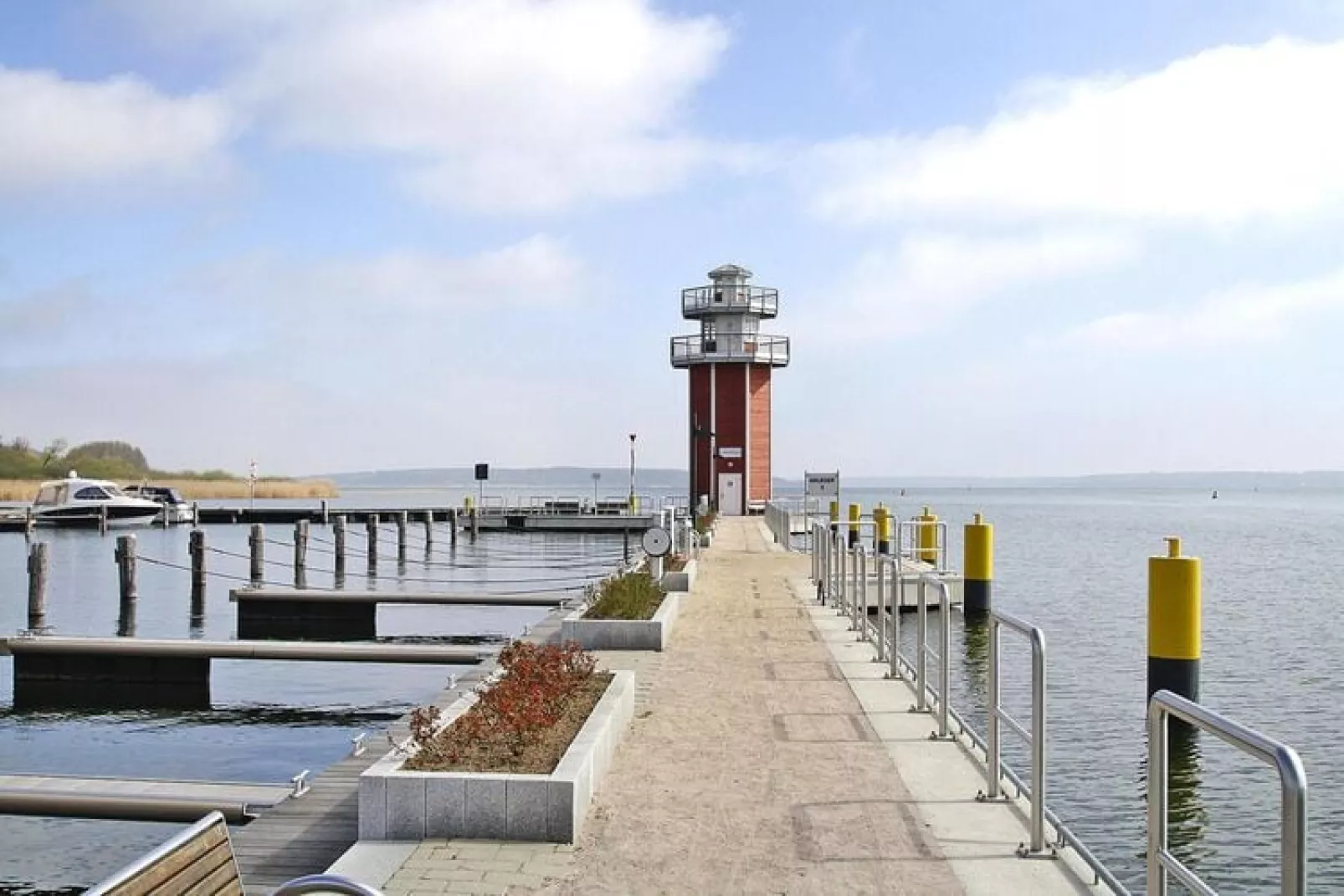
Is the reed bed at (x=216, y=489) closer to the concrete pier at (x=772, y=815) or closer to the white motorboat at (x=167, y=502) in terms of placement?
the white motorboat at (x=167, y=502)

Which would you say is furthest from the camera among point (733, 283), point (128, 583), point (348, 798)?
point (733, 283)

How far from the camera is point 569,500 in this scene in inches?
2474

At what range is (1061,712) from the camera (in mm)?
13883

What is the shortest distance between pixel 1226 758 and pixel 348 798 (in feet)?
26.2

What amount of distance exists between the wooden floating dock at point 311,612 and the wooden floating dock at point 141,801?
14.2 m

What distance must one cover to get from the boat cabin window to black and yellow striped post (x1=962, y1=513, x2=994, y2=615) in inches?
2033

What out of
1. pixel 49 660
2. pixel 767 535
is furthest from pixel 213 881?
pixel 767 535

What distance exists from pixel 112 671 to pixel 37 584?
8593 mm

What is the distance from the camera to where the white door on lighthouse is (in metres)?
49.6

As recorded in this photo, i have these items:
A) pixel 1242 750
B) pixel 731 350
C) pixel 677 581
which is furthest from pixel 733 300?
pixel 1242 750

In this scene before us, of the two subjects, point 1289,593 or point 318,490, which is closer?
point 1289,593

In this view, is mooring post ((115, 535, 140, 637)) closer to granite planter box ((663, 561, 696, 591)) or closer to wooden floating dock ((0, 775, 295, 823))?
A: granite planter box ((663, 561, 696, 591))

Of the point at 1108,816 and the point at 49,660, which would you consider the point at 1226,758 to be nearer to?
the point at 1108,816

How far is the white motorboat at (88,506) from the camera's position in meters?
61.1
